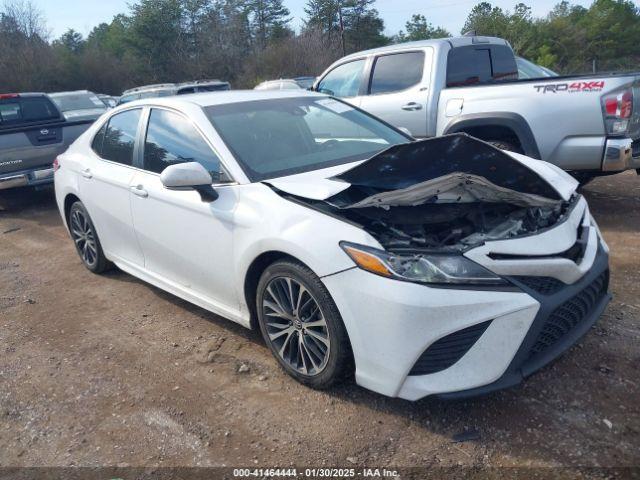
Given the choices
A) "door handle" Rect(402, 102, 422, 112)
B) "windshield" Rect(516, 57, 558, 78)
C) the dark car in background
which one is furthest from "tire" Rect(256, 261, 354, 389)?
the dark car in background

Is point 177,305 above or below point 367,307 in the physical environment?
below

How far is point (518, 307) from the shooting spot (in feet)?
8.55

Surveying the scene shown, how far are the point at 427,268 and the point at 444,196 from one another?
670 mm

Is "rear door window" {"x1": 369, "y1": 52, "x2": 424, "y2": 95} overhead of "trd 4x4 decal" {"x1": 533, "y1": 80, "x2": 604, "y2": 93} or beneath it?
overhead

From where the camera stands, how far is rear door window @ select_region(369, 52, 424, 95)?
707 cm

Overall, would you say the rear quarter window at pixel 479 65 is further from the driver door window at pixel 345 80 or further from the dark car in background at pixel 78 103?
the dark car in background at pixel 78 103

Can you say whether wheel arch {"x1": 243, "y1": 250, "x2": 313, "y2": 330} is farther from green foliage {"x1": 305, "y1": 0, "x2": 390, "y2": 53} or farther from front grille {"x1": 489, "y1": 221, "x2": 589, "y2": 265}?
green foliage {"x1": 305, "y1": 0, "x2": 390, "y2": 53}

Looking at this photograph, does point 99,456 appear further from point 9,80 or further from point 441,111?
point 9,80

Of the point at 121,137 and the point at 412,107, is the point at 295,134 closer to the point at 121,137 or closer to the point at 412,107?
the point at 121,137

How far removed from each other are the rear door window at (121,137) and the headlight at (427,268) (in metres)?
2.54

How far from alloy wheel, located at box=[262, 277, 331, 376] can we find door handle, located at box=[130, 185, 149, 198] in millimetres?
1401

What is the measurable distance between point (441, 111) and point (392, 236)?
4123 millimetres

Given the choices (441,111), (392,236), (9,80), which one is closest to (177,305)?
(392,236)

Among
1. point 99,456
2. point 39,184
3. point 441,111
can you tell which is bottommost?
point 99,456
